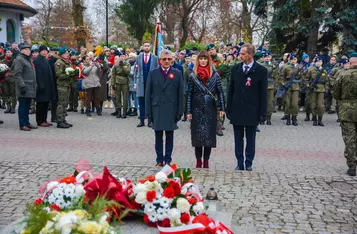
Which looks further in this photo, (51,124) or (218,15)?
(218,15)

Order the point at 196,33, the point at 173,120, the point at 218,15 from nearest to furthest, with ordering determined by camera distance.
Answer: the point at 173,120 → the point at 218,15 → the point at 196,33

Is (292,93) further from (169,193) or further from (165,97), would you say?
(169,193)

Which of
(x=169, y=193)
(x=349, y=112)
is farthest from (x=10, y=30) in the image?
(x=169, y=193)

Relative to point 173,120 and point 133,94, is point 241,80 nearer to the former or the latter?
point 173,120

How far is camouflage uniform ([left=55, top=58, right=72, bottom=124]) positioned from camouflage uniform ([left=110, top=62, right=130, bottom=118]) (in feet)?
8.42

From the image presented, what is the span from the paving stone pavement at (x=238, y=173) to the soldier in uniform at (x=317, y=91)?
97 cm

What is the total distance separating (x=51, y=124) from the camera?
1372 centimetres

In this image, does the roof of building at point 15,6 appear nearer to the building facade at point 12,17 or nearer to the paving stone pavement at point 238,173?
the building facade at point 12,17

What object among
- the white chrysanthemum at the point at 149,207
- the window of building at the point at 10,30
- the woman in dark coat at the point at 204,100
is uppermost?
the window of building at the point at 10,30

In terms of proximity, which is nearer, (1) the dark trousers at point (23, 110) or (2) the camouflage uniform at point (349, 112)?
(2) the camouflage uniform at point (349, 112)

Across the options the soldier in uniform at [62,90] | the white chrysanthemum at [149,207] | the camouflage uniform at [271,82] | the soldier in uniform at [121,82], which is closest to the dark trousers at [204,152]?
the white chrysanthemum at [149,207]

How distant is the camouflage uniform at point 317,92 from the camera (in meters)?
15.2

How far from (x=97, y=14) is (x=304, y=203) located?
165 ft

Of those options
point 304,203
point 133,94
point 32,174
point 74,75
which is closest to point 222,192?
point 304,203
